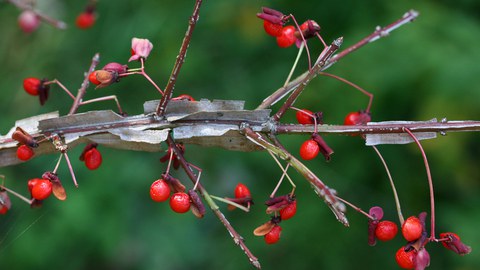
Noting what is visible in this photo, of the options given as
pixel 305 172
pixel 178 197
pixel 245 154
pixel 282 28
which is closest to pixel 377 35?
pixel 282 28

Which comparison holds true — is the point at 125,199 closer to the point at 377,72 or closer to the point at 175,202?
the point at 377,72

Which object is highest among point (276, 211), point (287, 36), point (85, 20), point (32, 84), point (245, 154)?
point (287, 36)

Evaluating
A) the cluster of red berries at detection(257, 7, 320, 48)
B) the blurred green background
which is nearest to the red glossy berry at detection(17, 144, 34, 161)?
the cluster of red berries at detection(257, 7, 320, 48)

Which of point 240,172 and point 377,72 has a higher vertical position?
point 377,72

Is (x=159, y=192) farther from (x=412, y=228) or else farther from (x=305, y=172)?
(x=412, y=228)

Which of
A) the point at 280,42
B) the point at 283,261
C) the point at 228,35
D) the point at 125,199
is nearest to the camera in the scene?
the point at 280,42

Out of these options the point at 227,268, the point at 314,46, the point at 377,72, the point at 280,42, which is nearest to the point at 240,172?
the point at 227,268

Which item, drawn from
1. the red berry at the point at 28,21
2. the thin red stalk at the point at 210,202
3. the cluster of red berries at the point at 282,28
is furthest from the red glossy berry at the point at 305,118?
the red berry at the point at 28,21
